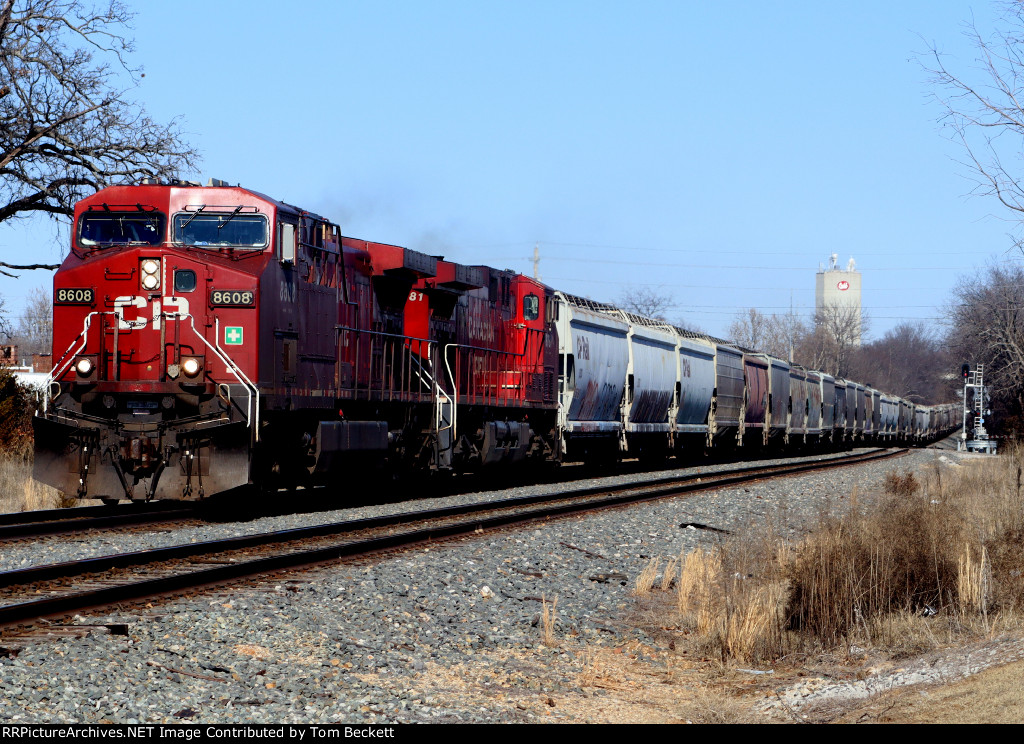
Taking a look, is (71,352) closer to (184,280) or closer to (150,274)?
(150,274)

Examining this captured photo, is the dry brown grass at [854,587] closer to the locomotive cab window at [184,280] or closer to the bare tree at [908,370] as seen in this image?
the locomotive cab window at [184,280]

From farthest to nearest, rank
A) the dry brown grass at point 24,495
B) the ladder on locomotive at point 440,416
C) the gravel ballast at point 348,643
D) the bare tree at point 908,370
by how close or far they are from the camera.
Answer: the bare tree at point 908,370
the ladder on locomotive at point 440,416
the dry brown grass at point 24,495
the gravel ballast at point 348,643

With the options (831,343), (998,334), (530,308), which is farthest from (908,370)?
(530,308)

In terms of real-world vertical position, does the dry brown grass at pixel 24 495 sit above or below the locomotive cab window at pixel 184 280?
below

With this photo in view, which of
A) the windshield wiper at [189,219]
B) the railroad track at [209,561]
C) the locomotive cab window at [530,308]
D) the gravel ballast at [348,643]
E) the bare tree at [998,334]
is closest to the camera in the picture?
the gravel ballast at [348,643]

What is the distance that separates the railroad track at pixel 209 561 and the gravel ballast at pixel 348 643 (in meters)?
0.27

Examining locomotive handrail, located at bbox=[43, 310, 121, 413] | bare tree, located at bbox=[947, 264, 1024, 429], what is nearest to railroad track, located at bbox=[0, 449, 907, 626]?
locomotive handrail, located at bbox=[43, 310, 121, 413]

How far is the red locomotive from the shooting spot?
42.4 ft

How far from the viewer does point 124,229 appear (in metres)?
13.9

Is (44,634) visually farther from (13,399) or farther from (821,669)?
(13,399)

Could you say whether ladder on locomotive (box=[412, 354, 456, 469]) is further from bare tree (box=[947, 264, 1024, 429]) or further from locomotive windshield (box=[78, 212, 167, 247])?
bare tree (box=[947, 264, 1024, 429])

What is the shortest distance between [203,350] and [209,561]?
13.4ft

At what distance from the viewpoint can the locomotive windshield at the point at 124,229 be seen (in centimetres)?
1384

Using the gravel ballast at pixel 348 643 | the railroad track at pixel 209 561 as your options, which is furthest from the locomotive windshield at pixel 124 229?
the railroad track at pixel 209 561
